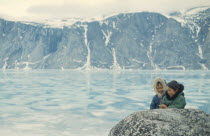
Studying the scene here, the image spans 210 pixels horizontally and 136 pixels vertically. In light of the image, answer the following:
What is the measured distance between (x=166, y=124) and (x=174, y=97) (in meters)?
1.50

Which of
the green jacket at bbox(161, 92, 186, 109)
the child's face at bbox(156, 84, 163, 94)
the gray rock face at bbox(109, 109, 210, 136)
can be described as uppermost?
the child's face at bbox(156, 84, 163, 94)

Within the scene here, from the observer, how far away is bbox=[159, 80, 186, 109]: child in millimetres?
6469

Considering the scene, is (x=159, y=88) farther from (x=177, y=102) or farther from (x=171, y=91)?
(x=177, y=102)

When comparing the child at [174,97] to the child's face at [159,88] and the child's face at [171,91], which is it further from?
the child's face at [159,88]

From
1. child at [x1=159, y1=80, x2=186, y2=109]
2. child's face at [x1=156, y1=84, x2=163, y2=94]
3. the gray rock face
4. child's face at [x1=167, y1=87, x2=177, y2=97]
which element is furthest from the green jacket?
child's face at [x1=156, y1=84, x2=163, y2=94]

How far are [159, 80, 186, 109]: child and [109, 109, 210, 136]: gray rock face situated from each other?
2.66 ft

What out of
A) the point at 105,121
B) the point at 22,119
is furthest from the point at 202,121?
the point at 22,119

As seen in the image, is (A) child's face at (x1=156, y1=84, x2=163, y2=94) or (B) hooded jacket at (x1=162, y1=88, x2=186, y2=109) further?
(A) child's face at (x1=156, y1=84, x2=163, y2=94)

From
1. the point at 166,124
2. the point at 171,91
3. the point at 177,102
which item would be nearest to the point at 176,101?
the point at 177,102

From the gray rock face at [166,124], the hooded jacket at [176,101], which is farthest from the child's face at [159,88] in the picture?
the gray rock face at [166,124]

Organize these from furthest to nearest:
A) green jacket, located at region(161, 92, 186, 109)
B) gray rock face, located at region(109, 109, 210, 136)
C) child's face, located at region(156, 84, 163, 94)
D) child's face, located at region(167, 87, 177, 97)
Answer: child's face, located at region(156, 84, 163, 94) → child's face, located at region(167, 87, 177, 97) → green jacket, located at region(161, 92, 186, 109) → gray rock face, located at region(109, 109, 210, 136)

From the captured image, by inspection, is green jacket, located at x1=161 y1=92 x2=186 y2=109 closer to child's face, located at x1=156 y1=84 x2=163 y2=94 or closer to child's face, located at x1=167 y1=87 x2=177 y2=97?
child's face, located at x1=167 y1=87 x2=177 y2=97

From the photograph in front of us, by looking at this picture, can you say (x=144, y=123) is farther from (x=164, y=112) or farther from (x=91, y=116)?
(x=91, y=116)

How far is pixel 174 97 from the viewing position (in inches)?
260
